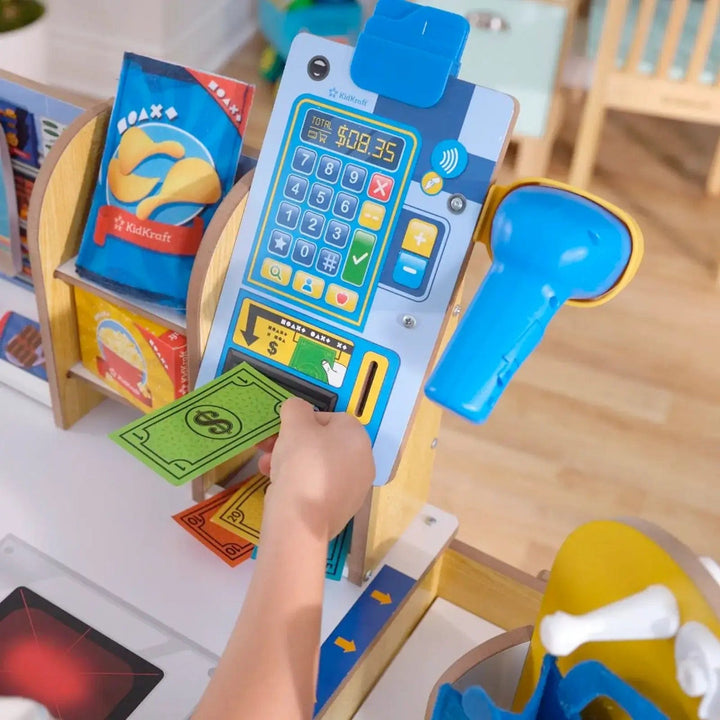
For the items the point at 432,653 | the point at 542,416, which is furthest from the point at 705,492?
the point at 432,653

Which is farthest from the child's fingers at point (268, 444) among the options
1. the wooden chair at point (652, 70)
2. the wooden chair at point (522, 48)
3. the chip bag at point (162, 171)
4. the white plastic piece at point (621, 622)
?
the wooden chair at point (652, 70)

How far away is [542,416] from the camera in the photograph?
6.13ft

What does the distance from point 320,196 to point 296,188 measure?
3cm

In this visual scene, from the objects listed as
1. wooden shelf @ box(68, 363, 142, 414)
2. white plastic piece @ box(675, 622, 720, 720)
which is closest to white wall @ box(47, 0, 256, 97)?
wooden shelf @ box(68, 363, 142, 414)

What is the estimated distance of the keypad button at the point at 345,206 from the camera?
815 millimetres

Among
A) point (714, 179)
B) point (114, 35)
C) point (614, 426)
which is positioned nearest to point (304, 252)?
point (614, 426)

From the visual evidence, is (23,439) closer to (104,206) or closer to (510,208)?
(104,206)

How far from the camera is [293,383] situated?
0.85m

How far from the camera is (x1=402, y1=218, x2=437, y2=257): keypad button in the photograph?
0.79 metres

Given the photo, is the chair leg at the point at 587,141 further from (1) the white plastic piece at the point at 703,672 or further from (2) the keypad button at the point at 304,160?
(1) the white plastic piece at the point at 703,672

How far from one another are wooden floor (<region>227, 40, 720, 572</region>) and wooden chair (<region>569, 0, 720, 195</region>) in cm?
29

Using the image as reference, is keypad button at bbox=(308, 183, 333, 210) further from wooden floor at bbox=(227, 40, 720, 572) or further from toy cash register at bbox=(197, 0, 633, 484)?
→ wooden floor at bbox=(227, 40, 720, 572)

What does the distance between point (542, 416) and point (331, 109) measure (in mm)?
1170

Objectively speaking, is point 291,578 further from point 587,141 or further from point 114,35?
point 114,35
